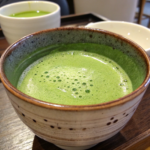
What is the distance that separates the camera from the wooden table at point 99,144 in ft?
1.92

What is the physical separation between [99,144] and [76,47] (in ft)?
1.37

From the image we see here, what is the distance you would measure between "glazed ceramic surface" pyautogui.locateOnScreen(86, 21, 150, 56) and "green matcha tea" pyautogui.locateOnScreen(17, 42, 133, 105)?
400 mm

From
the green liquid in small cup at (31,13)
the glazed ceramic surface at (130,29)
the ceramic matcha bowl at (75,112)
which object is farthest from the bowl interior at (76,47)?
the green liquid in small cup at (31,13)

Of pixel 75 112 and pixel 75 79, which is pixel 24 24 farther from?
pixel 75 112

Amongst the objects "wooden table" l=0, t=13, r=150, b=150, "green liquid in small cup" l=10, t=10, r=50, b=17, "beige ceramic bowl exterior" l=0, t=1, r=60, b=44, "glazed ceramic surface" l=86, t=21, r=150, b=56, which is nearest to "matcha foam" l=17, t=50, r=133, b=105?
"wooden table" l=0, t=13, r=150, b=150

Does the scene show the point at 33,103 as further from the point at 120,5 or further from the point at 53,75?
the point at 120,5

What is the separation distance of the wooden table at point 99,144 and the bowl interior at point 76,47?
0.56 feet

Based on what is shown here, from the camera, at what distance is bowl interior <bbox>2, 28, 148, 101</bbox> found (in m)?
0.57

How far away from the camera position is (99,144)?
22.8 inches

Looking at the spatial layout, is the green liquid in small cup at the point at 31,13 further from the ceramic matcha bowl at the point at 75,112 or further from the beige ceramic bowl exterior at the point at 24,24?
the ceramic matcha bowl at the point at 75,112

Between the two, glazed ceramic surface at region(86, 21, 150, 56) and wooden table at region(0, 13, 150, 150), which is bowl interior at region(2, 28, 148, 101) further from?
glazed ceramic surface at region(86, 21, 150, 56)

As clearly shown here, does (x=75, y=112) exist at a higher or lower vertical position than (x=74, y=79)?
higher

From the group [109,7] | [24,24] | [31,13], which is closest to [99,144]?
[24,24]

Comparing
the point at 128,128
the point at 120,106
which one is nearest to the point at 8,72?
the point at 120,106
